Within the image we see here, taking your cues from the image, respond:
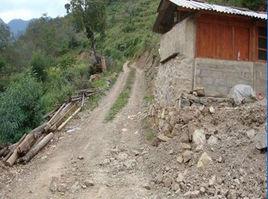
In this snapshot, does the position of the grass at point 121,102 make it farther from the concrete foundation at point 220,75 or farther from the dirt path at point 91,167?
the concrete foundation at point 220,75

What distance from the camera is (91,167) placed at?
13977 mm

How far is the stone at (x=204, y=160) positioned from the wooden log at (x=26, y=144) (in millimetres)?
6317

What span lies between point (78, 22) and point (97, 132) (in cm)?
1507

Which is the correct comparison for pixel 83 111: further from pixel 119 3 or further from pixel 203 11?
pixel 119 3

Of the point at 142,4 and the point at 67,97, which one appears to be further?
the point at 142,4

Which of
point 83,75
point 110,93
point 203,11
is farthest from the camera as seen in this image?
point 83,75

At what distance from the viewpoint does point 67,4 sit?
30453 mm

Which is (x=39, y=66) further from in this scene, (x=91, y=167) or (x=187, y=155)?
(x=187, y=155)

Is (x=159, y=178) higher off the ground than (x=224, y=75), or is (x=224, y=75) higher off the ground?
(x=224, y=75)

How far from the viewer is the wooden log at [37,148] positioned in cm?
1523

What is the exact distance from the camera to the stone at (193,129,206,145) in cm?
1305

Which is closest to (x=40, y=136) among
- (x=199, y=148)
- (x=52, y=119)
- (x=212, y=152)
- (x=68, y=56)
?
(x=52, y=119)

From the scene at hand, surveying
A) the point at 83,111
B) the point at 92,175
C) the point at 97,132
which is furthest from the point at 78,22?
the point at 92,175

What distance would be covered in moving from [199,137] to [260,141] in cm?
191
